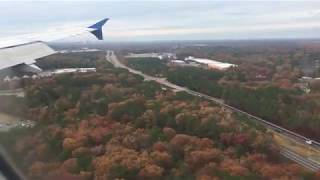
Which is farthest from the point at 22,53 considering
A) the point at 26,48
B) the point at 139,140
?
the point at 139,140

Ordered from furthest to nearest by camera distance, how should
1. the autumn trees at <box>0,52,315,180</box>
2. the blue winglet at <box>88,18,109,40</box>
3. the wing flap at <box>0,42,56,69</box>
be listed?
the autumn trees at <box>0,52,315,180</box> → the blue winglet at <box>88,18,109,40</box> → the wing flap at <box>0,42,56,69</box>

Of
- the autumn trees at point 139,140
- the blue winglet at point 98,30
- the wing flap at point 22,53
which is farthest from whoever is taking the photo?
the autumn trees at point 139,140

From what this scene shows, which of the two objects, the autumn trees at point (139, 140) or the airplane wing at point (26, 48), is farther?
the autumn trees at point (139, 140)

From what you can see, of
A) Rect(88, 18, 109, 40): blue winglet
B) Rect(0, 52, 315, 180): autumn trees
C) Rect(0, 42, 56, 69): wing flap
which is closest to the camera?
Rect(0, 42, 56, 69): wing flap

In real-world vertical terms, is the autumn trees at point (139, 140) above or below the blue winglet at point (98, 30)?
below

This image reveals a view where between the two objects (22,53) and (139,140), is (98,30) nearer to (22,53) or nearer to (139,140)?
(22,53)

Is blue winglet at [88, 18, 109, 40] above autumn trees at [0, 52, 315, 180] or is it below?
A: above

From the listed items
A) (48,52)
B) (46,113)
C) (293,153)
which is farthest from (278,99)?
(48,52)

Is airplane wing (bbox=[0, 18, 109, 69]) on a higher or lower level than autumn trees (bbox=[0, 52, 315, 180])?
higher

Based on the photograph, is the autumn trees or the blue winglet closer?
the blue winglet

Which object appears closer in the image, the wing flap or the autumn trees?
the wing flap
